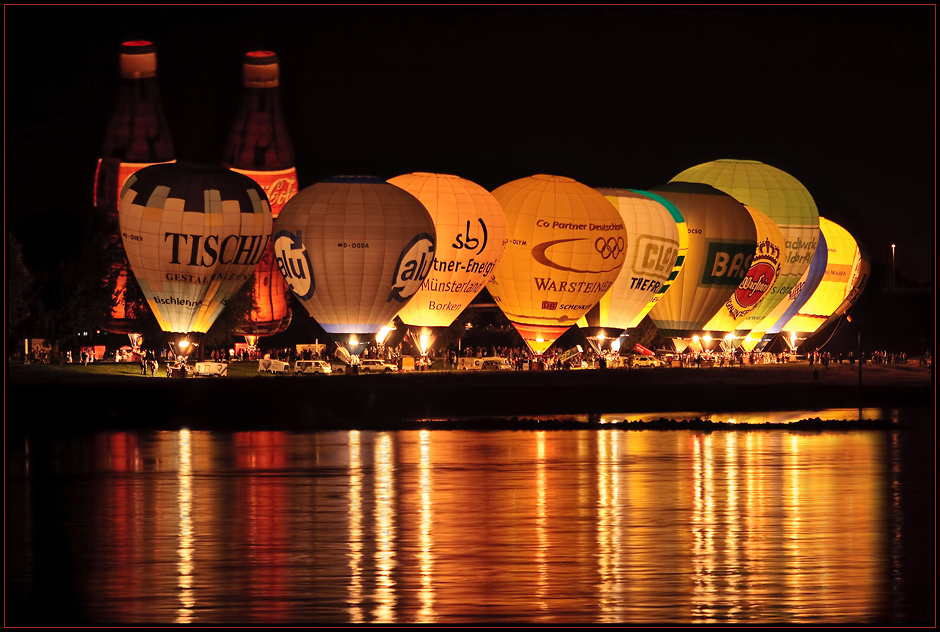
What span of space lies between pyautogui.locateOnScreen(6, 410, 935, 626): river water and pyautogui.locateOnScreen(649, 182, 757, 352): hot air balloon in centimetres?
3046

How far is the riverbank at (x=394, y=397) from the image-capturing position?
35.5 metres

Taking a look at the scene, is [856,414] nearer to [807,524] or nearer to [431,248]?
[431,248]

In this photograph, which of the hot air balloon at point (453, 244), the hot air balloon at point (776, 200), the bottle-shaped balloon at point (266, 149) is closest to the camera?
the hot air balloon at point (453, 244)

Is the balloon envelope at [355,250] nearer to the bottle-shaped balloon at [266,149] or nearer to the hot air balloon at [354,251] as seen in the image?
the hot air balloon at [354,251]

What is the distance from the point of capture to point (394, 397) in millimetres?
40312

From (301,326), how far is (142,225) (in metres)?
28.6

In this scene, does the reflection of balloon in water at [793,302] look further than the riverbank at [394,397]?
Yes

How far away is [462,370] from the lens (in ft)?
177

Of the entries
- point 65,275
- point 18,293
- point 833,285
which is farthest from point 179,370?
point 833,285

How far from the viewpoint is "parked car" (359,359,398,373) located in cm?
5029

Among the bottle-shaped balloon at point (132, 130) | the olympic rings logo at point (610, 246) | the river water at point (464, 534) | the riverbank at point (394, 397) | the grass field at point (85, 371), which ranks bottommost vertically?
the river water at point (464, 534)

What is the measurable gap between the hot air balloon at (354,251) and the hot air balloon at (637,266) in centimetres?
1037

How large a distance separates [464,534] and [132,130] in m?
48.5

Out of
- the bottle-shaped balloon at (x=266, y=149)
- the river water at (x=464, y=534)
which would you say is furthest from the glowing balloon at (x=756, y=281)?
the river water at (x=464, y=534)
